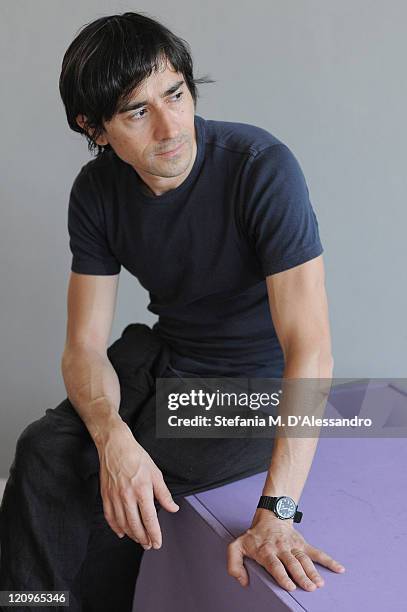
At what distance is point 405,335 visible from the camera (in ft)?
6.88

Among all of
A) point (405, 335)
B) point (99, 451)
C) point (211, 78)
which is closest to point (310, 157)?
point (211, 78)

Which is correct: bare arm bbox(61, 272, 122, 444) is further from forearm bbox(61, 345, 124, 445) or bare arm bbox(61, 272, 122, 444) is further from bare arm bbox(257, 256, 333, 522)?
bare arm bbox(257, 256, 333, 522)

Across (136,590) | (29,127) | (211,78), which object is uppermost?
(211,78)

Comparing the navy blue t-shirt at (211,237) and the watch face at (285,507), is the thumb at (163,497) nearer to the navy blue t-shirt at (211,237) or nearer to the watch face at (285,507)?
the watch face at (285,507)

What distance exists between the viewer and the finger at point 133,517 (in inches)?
53.6

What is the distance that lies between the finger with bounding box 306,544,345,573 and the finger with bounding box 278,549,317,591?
20 millimetres

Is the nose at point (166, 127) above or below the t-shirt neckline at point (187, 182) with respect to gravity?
above

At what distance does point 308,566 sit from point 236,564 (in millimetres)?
113

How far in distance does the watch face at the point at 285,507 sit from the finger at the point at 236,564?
0.26 ft

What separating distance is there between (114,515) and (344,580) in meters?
0.38

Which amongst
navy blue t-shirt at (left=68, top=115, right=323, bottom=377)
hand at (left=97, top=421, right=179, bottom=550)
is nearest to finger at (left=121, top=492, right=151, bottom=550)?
hand at (left=97, top=421, right=179, bottom=550)

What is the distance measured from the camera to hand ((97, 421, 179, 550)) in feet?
4.47

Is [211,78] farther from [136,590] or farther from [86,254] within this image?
[136,590]

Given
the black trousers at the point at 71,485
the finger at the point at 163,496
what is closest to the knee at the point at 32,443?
the black trousers at the point at 71,485
